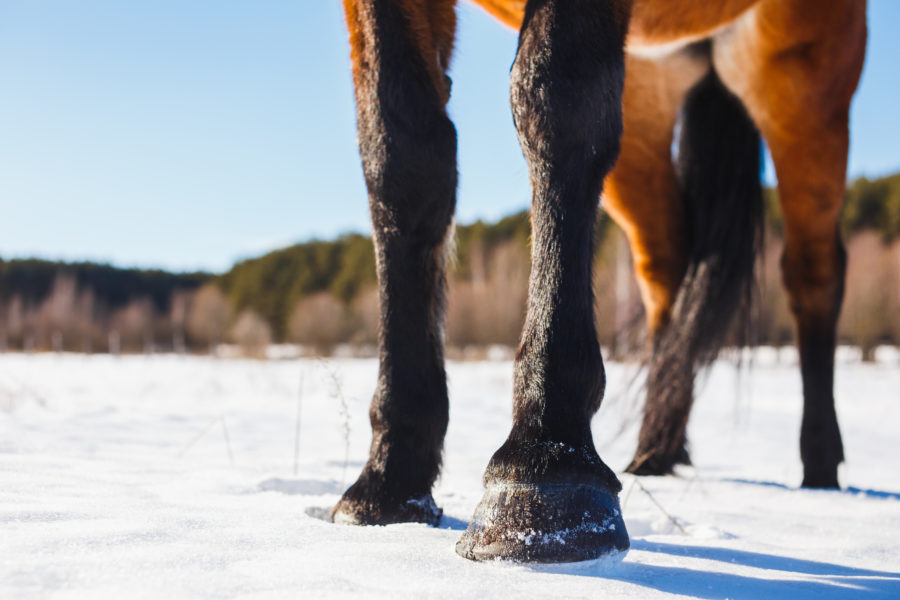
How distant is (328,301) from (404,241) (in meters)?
40.4

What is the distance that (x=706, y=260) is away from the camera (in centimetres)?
277

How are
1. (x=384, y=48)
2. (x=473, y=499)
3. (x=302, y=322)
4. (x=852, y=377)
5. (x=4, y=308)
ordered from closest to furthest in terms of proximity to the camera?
(x=384, y=48) < (x=473, y=499) < (x=852, y=377) < (x=4, y=308) < (x=302, y=322)

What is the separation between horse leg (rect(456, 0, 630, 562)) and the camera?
1.03 meters

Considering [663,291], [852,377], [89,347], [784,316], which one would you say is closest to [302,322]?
[89,347]

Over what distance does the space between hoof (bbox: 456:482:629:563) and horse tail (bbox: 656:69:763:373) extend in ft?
5.81

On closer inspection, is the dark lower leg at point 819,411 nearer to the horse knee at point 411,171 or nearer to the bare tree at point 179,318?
the horse knee at point 411,171

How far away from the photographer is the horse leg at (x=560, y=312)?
3.38 feet

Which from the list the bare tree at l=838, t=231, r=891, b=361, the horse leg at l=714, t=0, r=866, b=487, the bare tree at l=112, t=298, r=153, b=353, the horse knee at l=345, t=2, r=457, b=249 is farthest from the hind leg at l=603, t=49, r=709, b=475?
the bare tree at l=112, t=298, r=153, b=353

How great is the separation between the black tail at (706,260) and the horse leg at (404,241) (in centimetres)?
140

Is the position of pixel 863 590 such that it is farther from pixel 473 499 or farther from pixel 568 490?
pixel 473 499

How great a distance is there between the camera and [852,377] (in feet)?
41.1

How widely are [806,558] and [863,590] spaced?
11.0 inches

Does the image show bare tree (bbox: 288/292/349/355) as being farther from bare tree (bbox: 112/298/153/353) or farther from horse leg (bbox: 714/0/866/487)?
horse leg (bbox: 714/0/866/487)

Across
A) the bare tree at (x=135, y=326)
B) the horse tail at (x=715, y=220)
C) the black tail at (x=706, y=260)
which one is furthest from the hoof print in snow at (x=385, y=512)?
the bare tree at (x=135, y=326)
